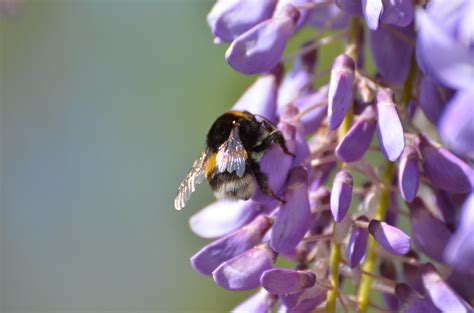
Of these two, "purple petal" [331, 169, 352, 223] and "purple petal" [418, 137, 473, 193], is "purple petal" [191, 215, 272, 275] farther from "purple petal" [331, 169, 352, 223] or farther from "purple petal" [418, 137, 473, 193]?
"purple petal" [418, 137, 473, 193]

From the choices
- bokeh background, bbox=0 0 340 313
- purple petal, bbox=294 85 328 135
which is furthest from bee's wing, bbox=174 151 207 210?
bokeh background, bbox=0 0 340 313

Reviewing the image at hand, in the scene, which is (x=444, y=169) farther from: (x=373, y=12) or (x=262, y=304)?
(x=262, y=304)

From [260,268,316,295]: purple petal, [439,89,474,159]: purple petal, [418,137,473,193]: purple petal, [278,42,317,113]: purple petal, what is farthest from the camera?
[278,42,317,113]: purple petal

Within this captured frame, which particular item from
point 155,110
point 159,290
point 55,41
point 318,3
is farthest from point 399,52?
point 55,41

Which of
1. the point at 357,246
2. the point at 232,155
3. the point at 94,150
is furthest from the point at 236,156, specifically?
the point at 94,150

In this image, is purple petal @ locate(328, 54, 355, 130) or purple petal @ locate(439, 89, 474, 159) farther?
purple petal @ locate(328, 54, 355, 130)

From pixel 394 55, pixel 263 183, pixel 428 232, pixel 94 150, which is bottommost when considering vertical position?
pixel 94 150
